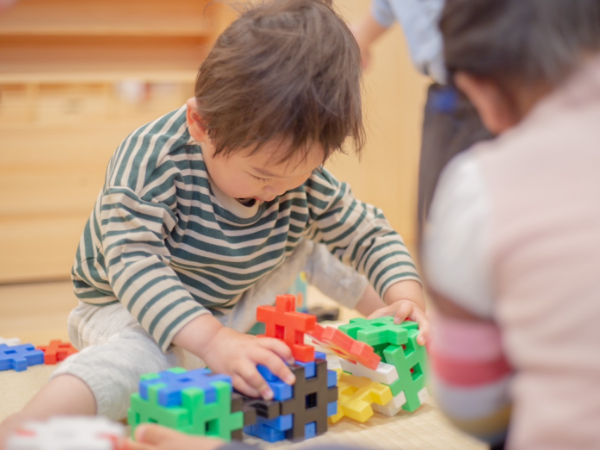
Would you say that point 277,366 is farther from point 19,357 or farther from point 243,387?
point 19,357

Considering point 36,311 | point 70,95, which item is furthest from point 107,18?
point 36,311

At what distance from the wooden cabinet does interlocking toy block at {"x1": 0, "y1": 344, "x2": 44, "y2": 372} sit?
770 millimetres

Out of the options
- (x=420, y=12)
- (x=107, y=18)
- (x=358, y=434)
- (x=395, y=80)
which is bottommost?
(x=358, y=434)

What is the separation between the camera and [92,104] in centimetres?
194

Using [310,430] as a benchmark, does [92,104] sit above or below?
above

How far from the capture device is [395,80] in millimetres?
2055

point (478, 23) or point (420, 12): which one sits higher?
point (420, 12)

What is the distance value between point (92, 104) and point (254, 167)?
1.31m

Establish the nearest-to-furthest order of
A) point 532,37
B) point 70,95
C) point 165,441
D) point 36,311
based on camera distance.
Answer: point 532,37 < point 165,441 < point 36,311 < point 70,95

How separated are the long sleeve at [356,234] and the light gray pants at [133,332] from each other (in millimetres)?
57

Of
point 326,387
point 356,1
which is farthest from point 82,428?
point 356,1

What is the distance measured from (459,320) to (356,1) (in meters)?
1.69

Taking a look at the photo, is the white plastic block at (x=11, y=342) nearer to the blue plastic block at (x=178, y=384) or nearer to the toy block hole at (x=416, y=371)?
the blue plastic block at (x=178, y=384)

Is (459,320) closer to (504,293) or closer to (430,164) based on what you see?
(504,293)
